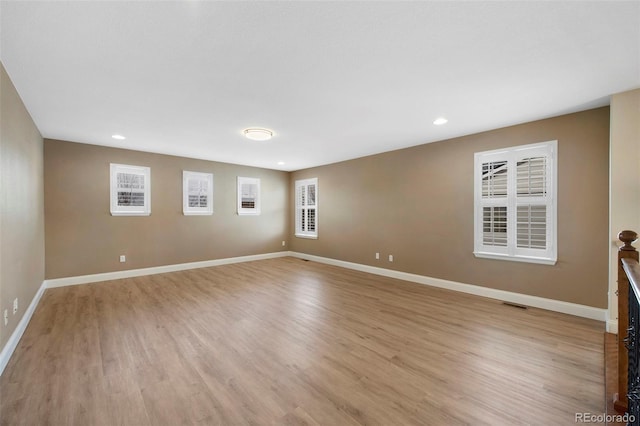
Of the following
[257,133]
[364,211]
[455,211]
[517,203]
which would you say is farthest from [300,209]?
[517,203]

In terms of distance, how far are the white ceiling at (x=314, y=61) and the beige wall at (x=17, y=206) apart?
0.26 meters

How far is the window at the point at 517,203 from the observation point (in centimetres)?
340

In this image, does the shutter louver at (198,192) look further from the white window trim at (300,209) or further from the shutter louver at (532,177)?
A: the shutter louver at (532,177)

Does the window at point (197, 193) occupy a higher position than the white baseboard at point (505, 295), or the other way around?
the window at point (197, 193)

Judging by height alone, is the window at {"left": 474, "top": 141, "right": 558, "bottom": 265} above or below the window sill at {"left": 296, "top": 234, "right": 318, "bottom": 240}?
above

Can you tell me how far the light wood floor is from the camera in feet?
5.41

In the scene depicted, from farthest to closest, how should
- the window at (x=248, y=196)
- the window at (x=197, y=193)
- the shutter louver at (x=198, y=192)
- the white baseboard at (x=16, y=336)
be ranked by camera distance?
1. the window at (x=248, y=196)
2. the shutter louver at (x=198, y=192)
3. the window at (x=197, y=193)
4. the white baseboard at (x=16, y=336)

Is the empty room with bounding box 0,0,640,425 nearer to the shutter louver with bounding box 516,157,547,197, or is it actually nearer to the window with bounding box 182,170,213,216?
the shutter louver with bounding box 516,157,547,197

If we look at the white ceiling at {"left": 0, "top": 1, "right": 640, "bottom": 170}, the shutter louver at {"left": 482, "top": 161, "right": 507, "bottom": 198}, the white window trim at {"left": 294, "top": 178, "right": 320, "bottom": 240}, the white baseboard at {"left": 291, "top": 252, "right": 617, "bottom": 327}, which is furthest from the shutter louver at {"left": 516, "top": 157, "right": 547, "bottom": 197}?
the white window trim at {"left": 294, "top": 178, "right": 320, "bottom": 240}

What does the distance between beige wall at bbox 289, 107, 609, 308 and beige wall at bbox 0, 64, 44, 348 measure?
5061mm

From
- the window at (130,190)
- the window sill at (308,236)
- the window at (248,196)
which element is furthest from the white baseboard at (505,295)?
the window at (130,190)

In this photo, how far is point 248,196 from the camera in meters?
6.87

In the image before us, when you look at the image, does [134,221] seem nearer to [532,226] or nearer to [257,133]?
[257,133]

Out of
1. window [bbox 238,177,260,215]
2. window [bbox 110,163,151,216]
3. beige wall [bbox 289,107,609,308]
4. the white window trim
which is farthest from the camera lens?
the white window trim
